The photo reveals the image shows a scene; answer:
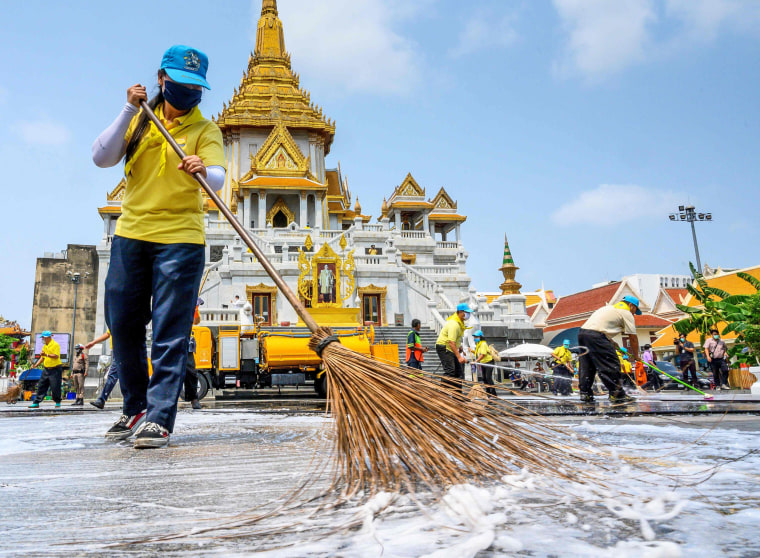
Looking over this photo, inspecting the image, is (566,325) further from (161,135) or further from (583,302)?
(161,135)

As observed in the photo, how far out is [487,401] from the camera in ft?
7.48

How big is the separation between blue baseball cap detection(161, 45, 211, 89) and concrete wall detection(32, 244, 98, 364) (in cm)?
3101

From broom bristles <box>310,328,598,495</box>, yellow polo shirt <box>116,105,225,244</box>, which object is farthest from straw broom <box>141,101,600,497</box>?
yellow polo shirt <box>116,105,225,244</box>

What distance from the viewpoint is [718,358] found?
45.4 ft

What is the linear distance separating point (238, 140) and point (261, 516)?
1499 inches

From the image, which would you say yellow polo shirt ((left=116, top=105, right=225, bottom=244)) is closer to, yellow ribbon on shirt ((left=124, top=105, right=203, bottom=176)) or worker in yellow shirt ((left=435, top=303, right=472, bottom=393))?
yellow ribbon on shirt ((left=124, top=105, right=203, bottom=176))

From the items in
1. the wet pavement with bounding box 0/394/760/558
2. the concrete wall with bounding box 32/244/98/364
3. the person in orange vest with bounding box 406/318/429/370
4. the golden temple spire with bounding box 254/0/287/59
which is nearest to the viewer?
the wet pavement with bounding box 0/394/760/558

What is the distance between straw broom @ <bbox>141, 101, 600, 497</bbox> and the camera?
1.98 meters

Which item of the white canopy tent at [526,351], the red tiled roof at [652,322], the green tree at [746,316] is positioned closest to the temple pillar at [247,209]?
the white canopy tent at [526,351]

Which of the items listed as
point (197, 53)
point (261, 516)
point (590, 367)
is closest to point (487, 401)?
point (261, 516)

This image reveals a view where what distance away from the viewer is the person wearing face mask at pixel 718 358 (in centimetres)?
1376

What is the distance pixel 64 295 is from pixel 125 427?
31793 mm

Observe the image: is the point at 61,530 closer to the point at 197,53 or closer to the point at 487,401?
the point at 487,401

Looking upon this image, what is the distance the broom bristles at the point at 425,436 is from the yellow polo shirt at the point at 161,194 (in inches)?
63.4
